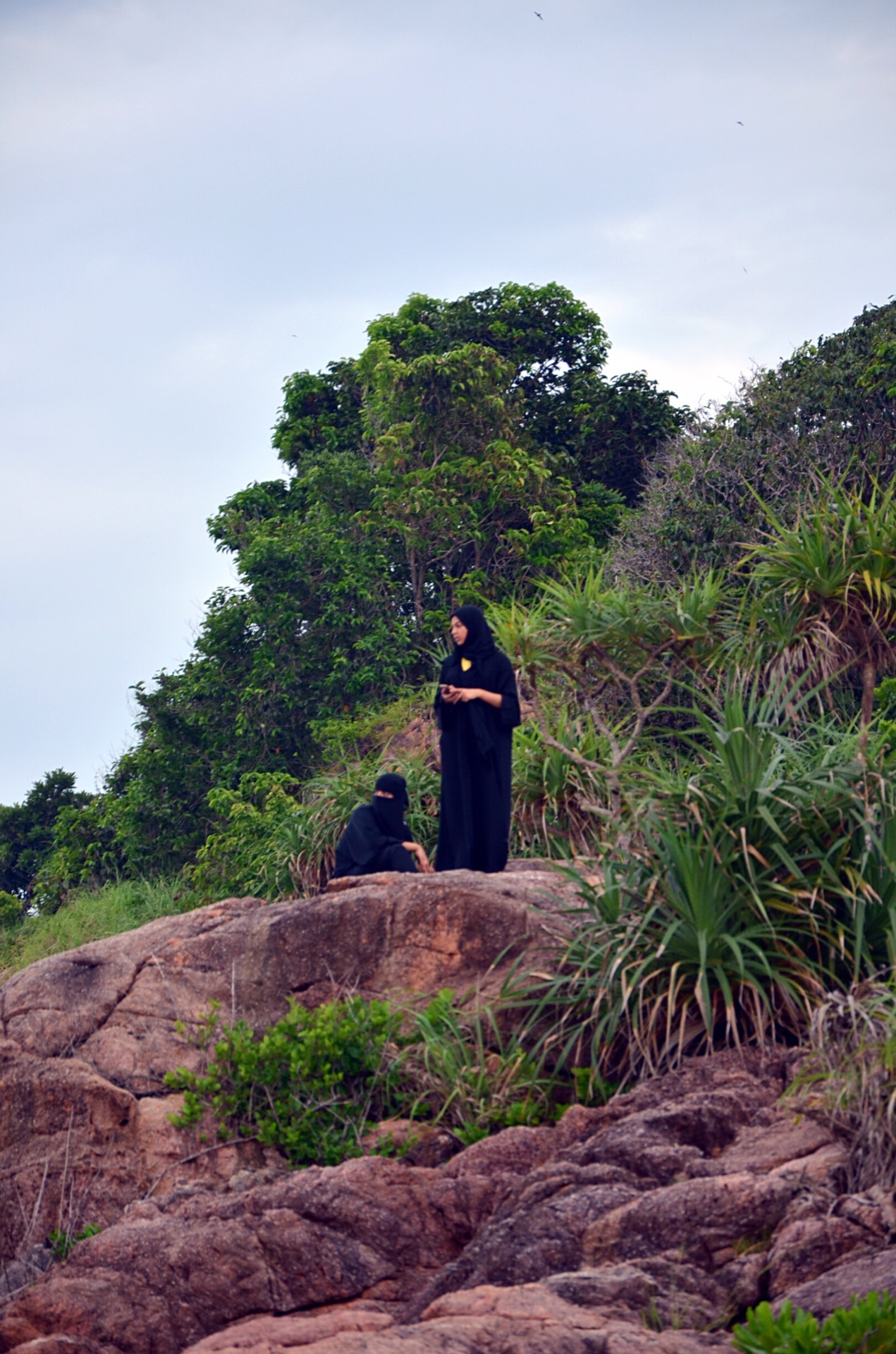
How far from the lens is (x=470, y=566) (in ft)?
64.3

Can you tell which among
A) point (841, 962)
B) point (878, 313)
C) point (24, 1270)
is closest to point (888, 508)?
point (841, 962)

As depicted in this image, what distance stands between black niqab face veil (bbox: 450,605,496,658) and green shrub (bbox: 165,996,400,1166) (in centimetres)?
271

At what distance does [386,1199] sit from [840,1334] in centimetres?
218

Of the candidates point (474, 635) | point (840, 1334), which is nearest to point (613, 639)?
point (474, 635)

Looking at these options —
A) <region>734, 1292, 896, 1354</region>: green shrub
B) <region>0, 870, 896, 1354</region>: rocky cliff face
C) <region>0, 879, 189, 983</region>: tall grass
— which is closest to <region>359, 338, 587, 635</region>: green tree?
<region>0, 879, 189, 983</region>: tall grass

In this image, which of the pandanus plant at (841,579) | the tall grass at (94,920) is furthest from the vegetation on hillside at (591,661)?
the tall grass at (94,920)

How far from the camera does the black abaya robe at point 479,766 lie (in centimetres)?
850

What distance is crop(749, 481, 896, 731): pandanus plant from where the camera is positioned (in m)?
8.74

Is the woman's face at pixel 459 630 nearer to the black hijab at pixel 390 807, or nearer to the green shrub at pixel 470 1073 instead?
the black hijab at pixel 390 807

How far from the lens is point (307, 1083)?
20.5 ft

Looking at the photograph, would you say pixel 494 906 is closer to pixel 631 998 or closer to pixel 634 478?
pixel 631 998

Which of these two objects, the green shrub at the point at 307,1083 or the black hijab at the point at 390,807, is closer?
the green shrub at the point at 307,1083

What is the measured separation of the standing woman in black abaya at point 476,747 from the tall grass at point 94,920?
655 cm

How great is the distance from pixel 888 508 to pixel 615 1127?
5323 millimetres
